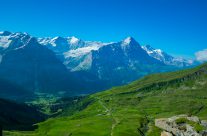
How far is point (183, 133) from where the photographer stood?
183 m

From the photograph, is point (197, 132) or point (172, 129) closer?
point (197, 132)

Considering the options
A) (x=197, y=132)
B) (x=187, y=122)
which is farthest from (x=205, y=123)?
(x=197, y=132)

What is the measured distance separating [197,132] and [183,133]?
10983 mm

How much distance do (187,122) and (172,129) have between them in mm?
8899

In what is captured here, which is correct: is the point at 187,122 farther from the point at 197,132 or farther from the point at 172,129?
the point at 197,132

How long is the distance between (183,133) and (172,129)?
441 inches

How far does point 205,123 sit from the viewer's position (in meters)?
194

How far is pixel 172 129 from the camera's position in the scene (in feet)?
634

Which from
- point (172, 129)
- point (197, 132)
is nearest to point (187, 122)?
point (172, 129)

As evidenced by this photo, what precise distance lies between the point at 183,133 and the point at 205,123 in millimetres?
18670

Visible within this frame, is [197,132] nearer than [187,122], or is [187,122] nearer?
[197,132]

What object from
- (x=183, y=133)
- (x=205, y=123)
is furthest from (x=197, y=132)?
(x=205, y=123)

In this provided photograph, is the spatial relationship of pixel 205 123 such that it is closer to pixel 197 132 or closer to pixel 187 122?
pixel 187 122
